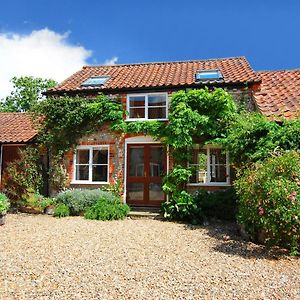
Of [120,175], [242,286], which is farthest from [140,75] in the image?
[242,286]

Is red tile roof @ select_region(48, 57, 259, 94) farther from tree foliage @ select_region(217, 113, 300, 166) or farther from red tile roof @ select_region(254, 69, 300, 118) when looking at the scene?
tree foliage @ select_region(217, 113, 300, 166)

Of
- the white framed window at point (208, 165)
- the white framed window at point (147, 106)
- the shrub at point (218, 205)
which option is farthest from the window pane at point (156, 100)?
the shrub at point (218, 205)

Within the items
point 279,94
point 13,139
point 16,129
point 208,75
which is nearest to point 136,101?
point 208,75

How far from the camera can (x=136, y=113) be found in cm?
1371

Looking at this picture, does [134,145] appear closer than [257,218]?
No

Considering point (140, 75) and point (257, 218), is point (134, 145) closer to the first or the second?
point (140, 75)

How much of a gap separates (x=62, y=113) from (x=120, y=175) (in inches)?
144

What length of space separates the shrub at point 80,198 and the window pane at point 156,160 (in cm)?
206

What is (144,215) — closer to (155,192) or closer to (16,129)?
(155,192)

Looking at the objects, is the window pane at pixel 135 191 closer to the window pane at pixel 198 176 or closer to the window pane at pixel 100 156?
the window pane at pixel 100 156

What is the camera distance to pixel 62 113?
13.5 m

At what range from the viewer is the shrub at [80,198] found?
1202 centimetres

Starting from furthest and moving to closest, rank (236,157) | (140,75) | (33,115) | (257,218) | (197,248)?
(140,75) → (33,115) → (236,157) → (197,248) → (257,218)

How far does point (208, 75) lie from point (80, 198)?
7784 mm
